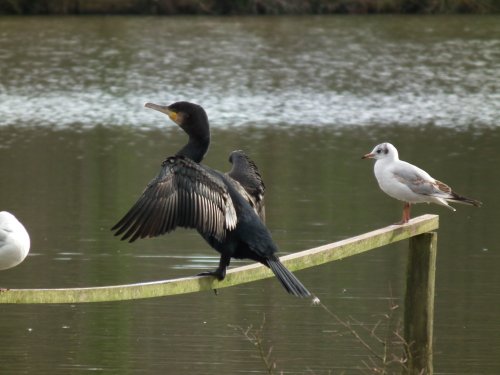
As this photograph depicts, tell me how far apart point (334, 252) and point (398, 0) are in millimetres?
31288

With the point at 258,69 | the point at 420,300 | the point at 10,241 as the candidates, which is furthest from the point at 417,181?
the point at 258,69

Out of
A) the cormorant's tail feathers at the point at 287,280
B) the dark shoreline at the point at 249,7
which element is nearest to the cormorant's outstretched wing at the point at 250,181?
the cormorant's tail feathers at the point at 287,280

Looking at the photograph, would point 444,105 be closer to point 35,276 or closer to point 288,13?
point 35,276

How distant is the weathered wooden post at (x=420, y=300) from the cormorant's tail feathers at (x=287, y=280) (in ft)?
3.55

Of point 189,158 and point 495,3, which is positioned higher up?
point 189,158

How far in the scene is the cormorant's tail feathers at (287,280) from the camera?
5.59 metres

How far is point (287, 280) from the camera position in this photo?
5.66m

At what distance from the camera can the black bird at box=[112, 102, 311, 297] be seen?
5535mm

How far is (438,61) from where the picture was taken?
26719 millimetres

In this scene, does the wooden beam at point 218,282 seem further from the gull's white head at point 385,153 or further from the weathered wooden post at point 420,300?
the gull's white head at point 385,153

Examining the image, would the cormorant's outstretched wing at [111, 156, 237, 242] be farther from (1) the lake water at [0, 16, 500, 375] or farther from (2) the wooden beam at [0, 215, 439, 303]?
(1) the lake water at [0, 16, 500, 375]

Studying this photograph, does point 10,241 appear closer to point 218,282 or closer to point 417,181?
point 218,282

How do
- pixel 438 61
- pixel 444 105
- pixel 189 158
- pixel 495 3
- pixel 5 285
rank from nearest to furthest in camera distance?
pixel 189 158, pixel 5 285, pixel 444 105, pixel 438 61, pixel 495 3

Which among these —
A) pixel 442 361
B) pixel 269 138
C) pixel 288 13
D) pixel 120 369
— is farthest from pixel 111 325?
pixel 288 13
